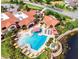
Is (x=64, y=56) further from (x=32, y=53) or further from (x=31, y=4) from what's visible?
(x=31, y=4)

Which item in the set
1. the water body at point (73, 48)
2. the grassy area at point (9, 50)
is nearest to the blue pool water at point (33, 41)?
the grassy area at point (9, 50)

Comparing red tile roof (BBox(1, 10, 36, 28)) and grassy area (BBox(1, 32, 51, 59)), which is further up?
red tile roof (BBox(1, 10, 36, 28))

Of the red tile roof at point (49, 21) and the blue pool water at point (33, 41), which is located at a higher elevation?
the red tile roof at point (49, 21)

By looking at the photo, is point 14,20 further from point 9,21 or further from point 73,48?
point 73,48

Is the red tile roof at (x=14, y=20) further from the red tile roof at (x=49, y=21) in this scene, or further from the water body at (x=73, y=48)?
the water body at (x=73, y=48)

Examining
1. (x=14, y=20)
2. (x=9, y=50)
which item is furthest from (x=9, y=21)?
(x=9, y=50)

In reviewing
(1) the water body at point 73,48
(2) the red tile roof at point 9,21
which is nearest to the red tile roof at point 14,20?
(2) the red tile roof at point 9,21

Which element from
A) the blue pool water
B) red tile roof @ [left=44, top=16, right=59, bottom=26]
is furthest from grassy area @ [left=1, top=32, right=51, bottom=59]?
red tile roof @ [left=44, top=16, right=59, bottom=26]

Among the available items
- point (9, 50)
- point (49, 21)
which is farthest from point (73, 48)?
point (9, 50)

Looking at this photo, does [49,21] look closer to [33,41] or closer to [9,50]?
[33,41]

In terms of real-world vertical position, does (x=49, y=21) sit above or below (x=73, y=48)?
above

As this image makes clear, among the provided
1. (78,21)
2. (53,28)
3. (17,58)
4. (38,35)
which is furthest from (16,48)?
(78,21)

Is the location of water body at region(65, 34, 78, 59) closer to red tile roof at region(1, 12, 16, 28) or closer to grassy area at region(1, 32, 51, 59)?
grassy area at region(1, 32, 51, 59)
